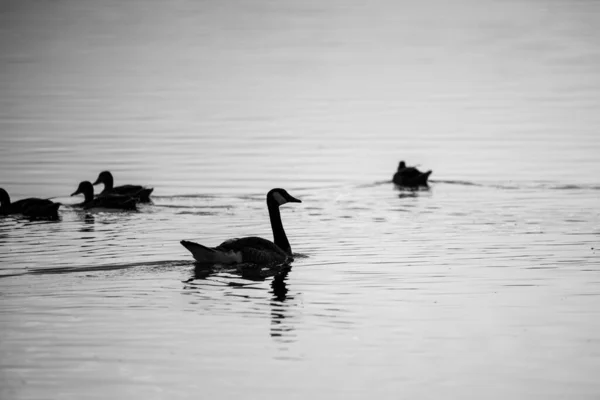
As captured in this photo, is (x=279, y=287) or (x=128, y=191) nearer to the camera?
(x=279, y=287)

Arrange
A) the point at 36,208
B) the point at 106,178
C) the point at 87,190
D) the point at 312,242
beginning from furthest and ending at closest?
the point at 106,178 < the point at 87,190 < the point at 36,208 < the point at 312,242

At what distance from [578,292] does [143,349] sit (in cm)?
601

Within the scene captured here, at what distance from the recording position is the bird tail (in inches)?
675

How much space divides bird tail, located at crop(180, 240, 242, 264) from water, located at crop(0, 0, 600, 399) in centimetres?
35

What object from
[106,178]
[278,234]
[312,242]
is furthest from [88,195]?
[278,234]

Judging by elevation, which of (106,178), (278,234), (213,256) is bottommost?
(213,256)

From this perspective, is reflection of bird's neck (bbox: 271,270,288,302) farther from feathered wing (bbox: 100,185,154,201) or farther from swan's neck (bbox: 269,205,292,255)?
feathered wing (bbox: 100,185,154,201)

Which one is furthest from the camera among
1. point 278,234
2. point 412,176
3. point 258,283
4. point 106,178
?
point 412,176

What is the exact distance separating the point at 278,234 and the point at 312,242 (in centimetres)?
164

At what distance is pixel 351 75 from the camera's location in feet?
261

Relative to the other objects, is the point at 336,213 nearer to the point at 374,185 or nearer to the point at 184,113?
the point at 374,185

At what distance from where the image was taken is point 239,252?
690 inches

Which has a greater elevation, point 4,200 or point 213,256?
point 4,200

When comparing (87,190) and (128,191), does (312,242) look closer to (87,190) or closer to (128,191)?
(128,191)
